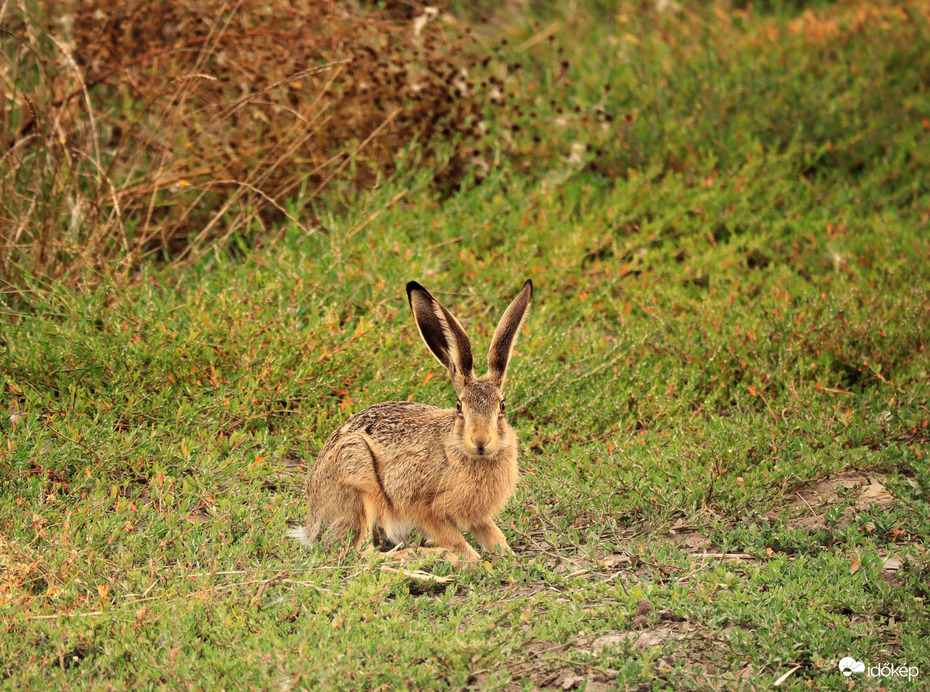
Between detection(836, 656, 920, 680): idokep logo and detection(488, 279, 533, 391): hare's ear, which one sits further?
detection(488, 279, 533, 391): hare's ear

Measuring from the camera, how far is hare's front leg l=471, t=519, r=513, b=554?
440 cm

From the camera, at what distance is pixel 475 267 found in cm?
677

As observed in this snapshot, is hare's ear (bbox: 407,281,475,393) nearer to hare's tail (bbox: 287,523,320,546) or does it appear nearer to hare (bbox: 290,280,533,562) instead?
hare (bbox: 290,280,533,562)

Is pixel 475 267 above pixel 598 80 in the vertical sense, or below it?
below

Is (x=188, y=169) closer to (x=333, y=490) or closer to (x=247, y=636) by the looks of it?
(x=333, y=490)

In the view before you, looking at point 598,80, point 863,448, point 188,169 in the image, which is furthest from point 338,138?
point 863,448

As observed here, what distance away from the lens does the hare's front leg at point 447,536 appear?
434 cm

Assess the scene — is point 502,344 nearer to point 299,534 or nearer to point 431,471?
point 431,471

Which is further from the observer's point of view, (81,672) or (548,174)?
(548,174)

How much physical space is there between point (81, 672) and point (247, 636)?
0.57m

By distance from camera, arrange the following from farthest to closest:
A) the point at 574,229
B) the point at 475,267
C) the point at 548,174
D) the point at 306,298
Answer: the point at 548,174
the point at 574,229
the point at 475,267
the point at 306,298

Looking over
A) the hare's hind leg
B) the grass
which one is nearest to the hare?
the hare's hind leg

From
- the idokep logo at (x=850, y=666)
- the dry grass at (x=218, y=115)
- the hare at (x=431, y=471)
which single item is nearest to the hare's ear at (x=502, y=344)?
the hare at (x=431, y=471)

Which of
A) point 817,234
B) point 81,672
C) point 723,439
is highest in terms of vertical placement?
point 817,234
